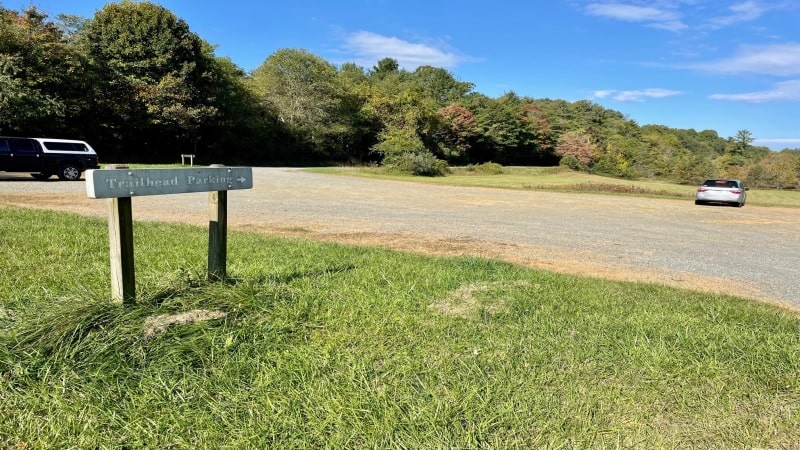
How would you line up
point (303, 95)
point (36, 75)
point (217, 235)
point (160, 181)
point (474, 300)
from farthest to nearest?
point (303, 95) < point (36, 75) < point (474, 300) < point (217, 235) < point (160, 181)

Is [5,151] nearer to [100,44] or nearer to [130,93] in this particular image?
[130,93]

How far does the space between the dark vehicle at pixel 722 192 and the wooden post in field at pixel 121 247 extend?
2341cm

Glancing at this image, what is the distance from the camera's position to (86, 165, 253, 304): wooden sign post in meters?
3.10

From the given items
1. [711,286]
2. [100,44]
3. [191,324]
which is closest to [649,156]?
[100,44]

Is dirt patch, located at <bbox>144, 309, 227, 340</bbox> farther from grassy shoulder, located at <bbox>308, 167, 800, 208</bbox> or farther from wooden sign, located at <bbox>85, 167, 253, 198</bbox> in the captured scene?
grassy shoulder, located at <bbox>308, 167, 800, 208</bbox>

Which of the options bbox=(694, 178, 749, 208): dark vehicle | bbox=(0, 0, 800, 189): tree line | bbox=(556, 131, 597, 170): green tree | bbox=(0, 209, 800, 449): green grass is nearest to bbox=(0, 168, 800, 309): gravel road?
bbox=(0, 209, 800, 449): green grass

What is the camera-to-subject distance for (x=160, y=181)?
3.49 meters

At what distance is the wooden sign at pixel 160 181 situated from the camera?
3.03 m

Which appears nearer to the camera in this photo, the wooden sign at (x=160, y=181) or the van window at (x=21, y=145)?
the wooden sign at (x=160, y=181)

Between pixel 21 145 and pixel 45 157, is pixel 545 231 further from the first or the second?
pixel 21 145

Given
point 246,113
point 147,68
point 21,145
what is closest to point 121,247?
point 21,145

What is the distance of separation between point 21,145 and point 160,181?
16.7m

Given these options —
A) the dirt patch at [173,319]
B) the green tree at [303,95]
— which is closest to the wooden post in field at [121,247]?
the dirt patch at [173,319]

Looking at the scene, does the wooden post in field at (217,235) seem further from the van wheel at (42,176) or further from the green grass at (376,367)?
the van wheel at (42,176)
